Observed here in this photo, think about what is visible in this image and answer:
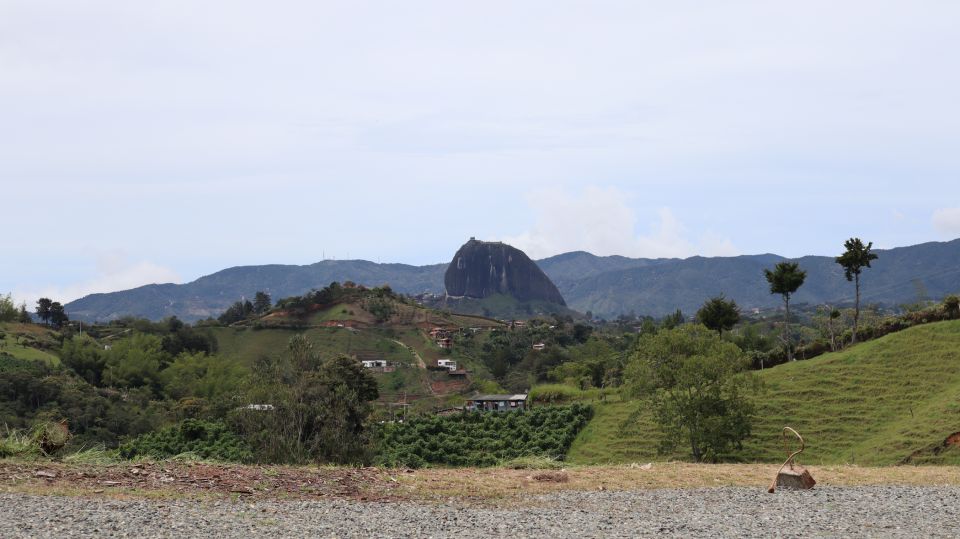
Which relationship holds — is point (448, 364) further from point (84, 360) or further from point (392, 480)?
point (392, 480)

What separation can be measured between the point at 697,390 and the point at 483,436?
20444mm

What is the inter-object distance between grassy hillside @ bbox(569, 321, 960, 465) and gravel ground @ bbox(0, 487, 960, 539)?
25.9 meters

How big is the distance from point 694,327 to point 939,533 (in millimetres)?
33304

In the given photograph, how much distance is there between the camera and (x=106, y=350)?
405 feet

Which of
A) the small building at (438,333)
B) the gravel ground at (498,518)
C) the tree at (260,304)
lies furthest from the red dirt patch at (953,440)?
the tree at (260,304)

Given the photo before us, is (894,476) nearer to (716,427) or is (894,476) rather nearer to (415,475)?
(415,475)

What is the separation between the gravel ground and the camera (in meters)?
12.3

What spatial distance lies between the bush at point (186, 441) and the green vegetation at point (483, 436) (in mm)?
11161

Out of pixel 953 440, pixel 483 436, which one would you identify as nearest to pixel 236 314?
pixel 483 436

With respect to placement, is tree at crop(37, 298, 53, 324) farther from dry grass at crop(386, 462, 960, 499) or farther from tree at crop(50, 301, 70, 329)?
dry grass at crop(386, 462, 960, 499)

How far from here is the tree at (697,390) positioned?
137 ft

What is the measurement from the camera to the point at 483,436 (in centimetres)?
5853

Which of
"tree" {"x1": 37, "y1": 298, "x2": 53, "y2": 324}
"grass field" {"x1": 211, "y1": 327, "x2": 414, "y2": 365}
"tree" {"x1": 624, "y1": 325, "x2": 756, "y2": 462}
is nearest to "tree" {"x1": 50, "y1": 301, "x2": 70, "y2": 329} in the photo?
"tree" {"x1": 37, "y1": 298, "x2": 53, "y2": 324}

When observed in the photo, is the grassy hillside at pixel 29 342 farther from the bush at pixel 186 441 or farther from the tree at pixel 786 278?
the tree at pixel 786 278
